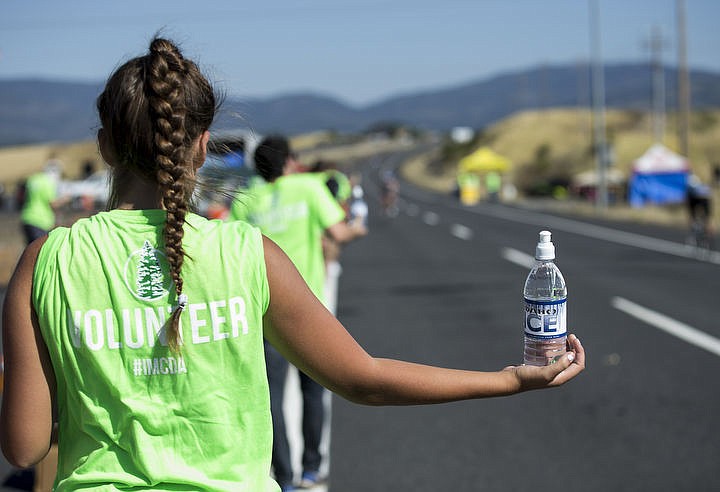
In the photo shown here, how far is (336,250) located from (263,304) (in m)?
4.59

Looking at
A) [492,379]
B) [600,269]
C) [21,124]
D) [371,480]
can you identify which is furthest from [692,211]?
[492,379]

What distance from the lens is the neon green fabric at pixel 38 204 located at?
12.9 meters

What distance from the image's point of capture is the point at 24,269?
1835 millimetres

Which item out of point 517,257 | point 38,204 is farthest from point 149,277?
point 517,257

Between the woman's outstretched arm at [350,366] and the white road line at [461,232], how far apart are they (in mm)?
21862

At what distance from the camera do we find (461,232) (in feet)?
85.9

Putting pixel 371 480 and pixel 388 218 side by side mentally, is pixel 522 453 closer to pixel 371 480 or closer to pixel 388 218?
pixel 371 480

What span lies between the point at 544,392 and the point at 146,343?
6.49m

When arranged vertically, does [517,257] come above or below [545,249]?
below

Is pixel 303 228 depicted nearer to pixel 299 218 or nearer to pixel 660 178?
pixel 299 218

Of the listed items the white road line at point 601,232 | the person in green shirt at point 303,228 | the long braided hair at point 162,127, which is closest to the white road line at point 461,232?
the white road line at point 601,232

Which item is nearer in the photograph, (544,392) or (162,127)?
(162,127)

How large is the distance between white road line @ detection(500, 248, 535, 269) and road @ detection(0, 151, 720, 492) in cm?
10

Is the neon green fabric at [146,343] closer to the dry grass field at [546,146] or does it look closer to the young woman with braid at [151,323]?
the young woman with braid at [151,323]
